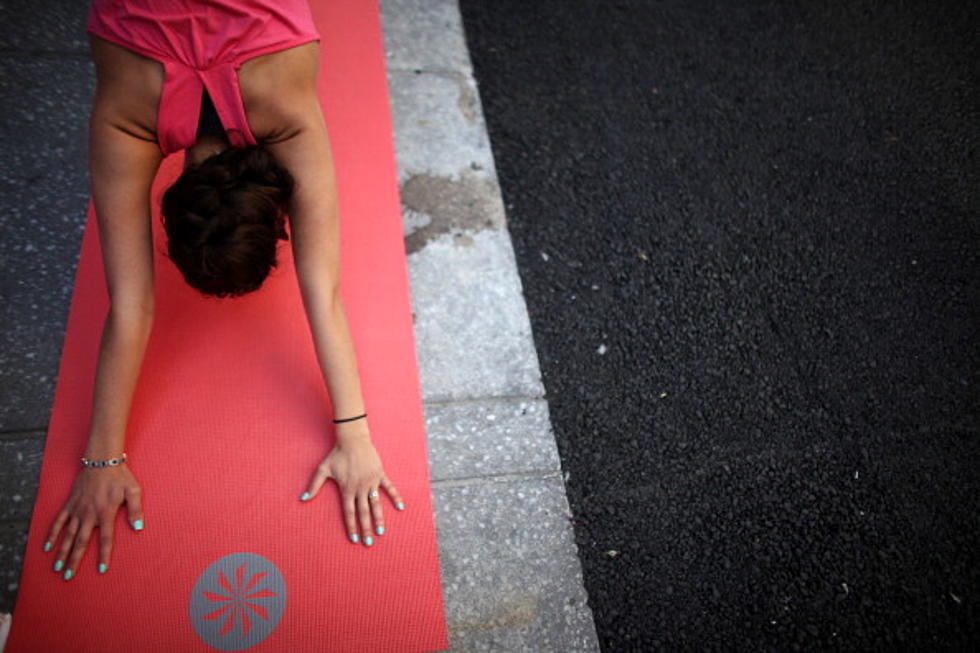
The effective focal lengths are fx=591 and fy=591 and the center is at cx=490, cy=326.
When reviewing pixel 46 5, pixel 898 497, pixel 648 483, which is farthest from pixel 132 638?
pixel 46 5

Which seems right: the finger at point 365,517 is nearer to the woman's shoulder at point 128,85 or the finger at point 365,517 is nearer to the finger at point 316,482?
the finger at point 316,482

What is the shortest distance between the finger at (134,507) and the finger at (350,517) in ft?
2.07

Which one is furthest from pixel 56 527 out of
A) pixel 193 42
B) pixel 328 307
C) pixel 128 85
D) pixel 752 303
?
pixel 752 303

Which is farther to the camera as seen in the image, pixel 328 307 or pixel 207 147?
pixel 328 307

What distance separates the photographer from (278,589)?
1857 millimetres

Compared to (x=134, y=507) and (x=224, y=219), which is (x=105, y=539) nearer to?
(x=134, y=507)

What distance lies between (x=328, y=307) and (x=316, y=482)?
598 millimetres

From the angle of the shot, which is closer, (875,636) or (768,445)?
(875,636)

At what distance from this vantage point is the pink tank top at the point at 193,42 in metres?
1.55

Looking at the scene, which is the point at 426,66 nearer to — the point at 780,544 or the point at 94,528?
the point at 94,528

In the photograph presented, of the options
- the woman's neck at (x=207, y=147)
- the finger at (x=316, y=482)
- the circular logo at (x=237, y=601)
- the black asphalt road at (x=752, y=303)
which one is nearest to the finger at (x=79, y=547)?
Answer: the circular logo at (x=237, y=601)

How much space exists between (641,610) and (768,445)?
83 cm

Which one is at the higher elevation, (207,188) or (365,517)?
(207,188)

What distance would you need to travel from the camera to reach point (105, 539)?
71.2 inches
